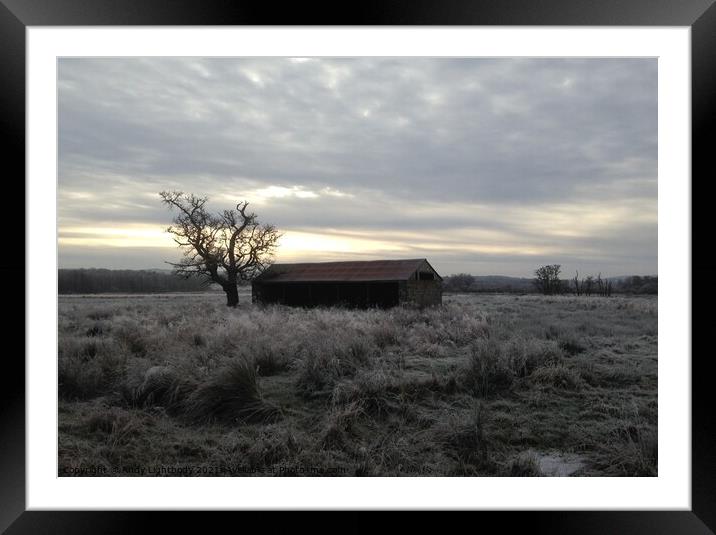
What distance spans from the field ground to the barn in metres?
1.76

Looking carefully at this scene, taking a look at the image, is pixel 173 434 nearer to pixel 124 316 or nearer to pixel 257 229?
pixel 257 229

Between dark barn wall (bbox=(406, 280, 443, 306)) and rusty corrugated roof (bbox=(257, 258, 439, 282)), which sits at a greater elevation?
rusty corrugated roof (bbox=(257, 258, 439, 282))

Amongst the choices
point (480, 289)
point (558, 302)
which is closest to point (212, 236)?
point (480, 289)

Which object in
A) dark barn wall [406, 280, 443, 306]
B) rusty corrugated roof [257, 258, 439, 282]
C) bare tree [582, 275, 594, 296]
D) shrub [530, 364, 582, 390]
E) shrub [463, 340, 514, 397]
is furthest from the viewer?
rusty corrugated roof [257, 258, 439, 282]

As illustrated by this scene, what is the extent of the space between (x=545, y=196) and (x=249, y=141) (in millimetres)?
3252

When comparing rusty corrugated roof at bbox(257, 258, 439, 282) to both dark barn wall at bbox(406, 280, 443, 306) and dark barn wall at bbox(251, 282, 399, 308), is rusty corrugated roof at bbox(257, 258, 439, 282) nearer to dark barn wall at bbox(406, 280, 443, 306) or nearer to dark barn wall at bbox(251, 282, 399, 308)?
dark barn wall at bbox(251, 282, 399, 308)

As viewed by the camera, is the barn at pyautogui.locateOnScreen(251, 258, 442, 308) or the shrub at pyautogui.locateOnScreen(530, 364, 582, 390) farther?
the barn at pyautogui.locateOnScreen(251, 258, 442, 308)

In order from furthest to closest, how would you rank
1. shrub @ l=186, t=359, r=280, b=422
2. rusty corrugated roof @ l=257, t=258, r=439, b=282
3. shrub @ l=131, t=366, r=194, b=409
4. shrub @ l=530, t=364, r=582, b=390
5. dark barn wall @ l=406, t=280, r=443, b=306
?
rusty corrugated roof @ l=257, t=258, r=439, b=282, dark barn wall @ l=406, t=280, r=443, b=306, shrub @ l=530, t=364, r=582, b=390, shrub @ l=131, t=366, r=194, b=409, shrub @ l=186, t=359, r=280, b=422

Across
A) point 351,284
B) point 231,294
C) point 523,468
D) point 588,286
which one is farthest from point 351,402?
point 588,286

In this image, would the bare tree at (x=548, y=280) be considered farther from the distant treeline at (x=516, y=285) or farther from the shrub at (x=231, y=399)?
the shrub at (x=231, y=399)

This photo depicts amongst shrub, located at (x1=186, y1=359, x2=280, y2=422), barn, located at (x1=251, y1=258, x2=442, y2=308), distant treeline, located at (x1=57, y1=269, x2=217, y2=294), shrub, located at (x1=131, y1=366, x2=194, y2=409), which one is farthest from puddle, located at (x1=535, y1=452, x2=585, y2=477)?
distant treeline, located at (x1=57, y1=269, x2=217, y2=294)

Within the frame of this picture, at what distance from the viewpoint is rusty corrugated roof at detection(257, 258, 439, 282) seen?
22.4ft

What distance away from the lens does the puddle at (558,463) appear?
2.48 m

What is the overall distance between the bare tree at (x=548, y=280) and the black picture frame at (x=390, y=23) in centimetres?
257
